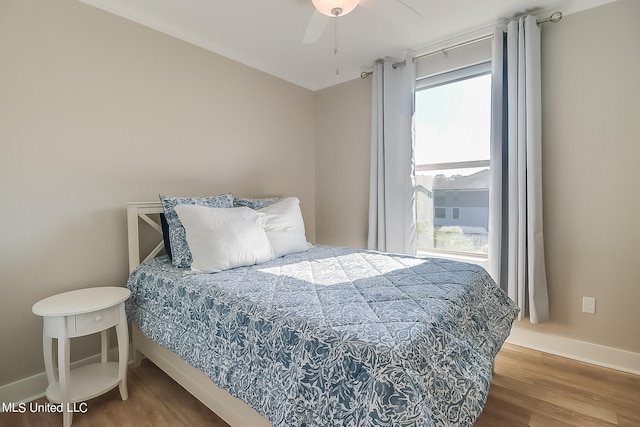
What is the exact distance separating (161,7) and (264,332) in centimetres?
232

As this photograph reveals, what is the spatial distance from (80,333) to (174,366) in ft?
1.70

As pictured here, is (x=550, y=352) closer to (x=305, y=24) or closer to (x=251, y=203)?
(x=251, y=203)

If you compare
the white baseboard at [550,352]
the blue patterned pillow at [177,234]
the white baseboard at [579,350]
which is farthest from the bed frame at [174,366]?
the white baseboard at [579,350]

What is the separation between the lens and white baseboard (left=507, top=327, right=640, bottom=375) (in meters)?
2.01

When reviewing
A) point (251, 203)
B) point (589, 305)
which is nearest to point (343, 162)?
point (251, 203)

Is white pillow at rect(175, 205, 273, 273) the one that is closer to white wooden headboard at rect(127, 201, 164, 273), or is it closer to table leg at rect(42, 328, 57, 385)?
white wooden headboard at rect(127, 201, 164, 273)

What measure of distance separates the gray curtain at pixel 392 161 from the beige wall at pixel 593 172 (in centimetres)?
105

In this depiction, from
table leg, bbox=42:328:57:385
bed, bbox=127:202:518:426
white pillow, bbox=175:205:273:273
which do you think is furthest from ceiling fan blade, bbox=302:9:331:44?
table leg, bbox=42:328:57:385

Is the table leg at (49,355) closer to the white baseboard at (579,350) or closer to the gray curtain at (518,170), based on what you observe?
the gray curtain at (518,170)

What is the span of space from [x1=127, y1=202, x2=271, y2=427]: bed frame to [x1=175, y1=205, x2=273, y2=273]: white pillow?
0.41m

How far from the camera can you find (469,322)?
1.37m

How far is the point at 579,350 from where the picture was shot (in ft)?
7.12

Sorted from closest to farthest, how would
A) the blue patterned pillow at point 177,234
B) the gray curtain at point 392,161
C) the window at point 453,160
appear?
the blue patterned pillow at point 177,234
the window at point 453,160
the gray curtain at point 392,161

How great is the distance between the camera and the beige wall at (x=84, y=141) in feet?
5.62
